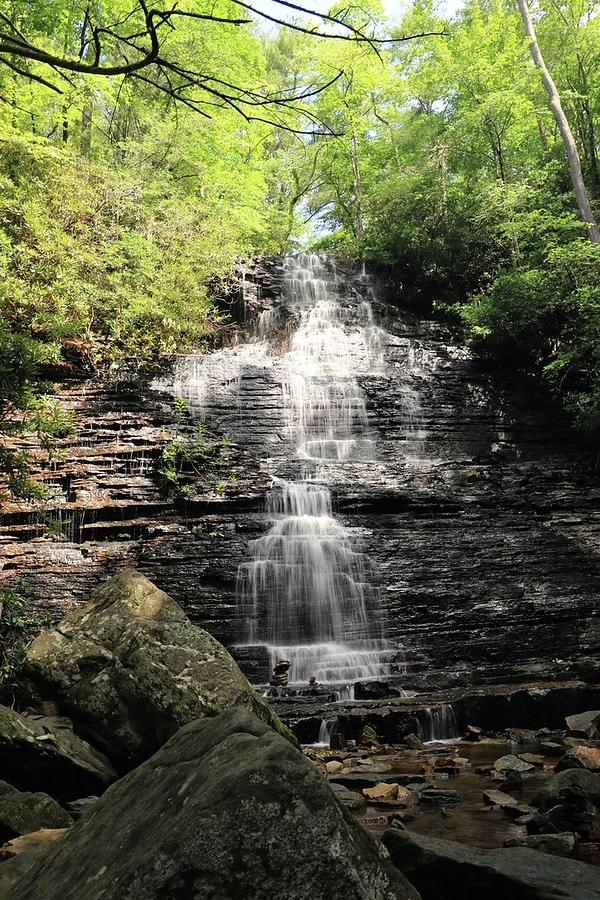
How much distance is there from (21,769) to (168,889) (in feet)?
10.4

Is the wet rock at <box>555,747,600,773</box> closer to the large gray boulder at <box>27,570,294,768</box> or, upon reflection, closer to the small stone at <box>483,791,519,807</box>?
the small stone at <box>483,791,519,807</box>

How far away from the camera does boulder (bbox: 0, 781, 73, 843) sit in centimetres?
330

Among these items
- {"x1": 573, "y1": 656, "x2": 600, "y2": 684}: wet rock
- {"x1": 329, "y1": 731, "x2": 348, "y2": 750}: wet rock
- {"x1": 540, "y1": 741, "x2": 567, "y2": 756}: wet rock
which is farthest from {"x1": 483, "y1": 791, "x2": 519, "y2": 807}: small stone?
{"x1": 573, "y1": 656, "x2": 600, "y2": 684}: wet rock

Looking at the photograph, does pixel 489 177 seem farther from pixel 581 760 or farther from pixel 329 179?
pixel 581 760

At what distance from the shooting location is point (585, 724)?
235 inches

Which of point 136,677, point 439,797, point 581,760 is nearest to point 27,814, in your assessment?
point 136,677

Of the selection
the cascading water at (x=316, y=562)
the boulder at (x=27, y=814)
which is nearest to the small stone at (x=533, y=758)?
the cascading water at (x=316, y=562)

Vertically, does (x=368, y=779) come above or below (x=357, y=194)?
below

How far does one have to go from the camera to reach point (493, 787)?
450 cm

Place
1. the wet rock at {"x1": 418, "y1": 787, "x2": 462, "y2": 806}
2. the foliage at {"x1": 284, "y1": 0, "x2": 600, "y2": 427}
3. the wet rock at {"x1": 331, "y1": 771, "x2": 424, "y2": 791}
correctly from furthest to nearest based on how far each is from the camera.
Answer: the foliage at {"x1": 284, "y1": 0, "x2": 600, "y2": 427} < the wet rock at {"x1": 331, "y1": 771, "x2": 424, "y2": 791} < the wet rock at {"x1": 418, "y1": 787, "x2": 462, "y2": 806}

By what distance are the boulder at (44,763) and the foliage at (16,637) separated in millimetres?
1332

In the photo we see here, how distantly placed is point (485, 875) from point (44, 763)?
3.03 m

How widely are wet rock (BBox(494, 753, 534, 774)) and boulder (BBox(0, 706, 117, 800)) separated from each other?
3032 mm

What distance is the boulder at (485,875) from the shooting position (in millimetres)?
2318
